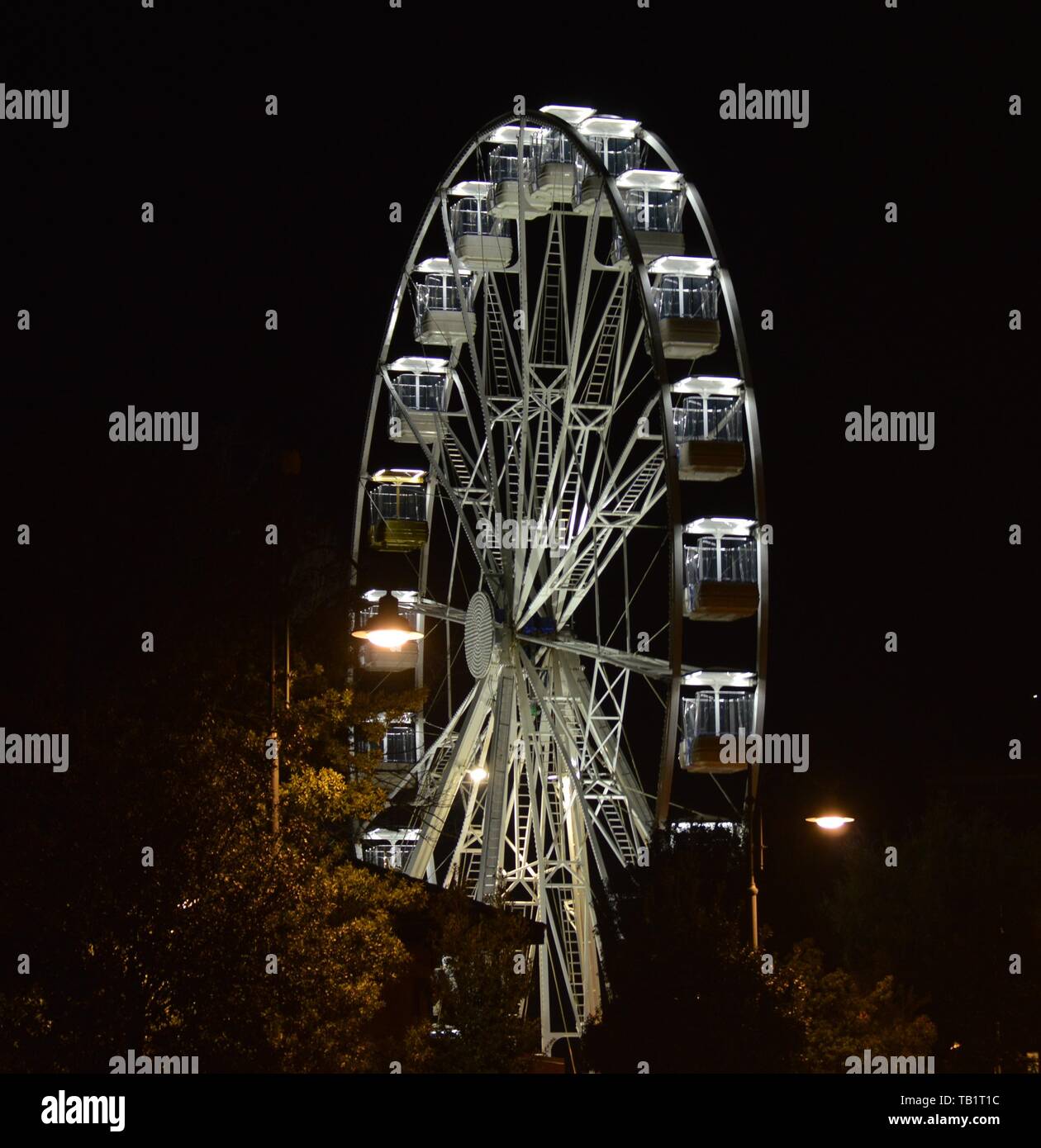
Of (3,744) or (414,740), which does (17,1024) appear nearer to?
(3,744)

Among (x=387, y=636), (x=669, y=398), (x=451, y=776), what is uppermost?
(x=669, y=398)

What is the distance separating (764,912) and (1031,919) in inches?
464

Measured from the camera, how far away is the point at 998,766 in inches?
3127

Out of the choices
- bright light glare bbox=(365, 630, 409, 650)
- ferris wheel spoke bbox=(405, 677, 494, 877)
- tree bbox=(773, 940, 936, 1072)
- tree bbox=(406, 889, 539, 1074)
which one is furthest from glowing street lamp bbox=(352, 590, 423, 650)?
ferris wheel spoke bbox=(405, 677, 494, 877)

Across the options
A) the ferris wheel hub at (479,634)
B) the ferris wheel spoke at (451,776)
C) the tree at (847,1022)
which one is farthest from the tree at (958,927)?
the ferris wheel hub at (479,634)

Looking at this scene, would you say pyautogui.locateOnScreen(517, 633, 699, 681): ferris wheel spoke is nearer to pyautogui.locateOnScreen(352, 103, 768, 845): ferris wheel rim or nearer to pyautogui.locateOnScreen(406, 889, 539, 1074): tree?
pyautogui.locateOnScreen(352, 103, 768, 845): ferris wheel rim

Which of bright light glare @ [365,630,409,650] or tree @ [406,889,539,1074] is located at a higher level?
bright light glare @ [365,630,409,650]

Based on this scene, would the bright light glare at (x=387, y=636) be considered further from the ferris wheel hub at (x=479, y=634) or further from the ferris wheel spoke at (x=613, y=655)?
the ferris wheel hub at (x=479, y=634)

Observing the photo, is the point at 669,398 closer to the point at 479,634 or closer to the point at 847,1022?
the point at 479,634

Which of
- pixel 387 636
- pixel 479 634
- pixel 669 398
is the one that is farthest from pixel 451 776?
pixel 387 636

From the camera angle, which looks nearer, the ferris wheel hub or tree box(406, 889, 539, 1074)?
tree box(406, 889, 539, 1074)

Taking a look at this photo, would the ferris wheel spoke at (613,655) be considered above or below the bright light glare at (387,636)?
below

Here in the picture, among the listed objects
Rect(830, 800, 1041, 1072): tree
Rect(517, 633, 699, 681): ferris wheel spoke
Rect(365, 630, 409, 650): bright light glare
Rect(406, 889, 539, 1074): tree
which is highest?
Rect(365, 630, 409, 650): bright light glare
